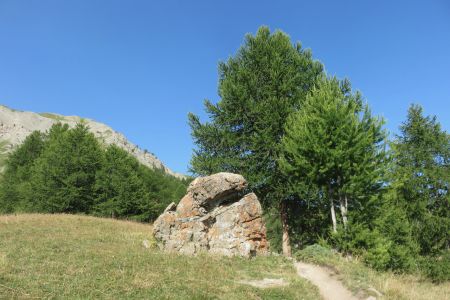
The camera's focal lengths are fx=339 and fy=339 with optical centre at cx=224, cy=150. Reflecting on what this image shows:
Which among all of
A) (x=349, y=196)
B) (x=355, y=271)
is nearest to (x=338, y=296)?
(x=355, y=271)

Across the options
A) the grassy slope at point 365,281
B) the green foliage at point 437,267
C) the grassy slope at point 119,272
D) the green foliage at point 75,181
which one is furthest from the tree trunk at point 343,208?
the green foliage at point 75,181

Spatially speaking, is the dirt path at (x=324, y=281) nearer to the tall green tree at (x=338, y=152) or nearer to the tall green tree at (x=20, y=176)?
the tall green tree at (x=338, y=152)

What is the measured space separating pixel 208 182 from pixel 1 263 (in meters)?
10.8

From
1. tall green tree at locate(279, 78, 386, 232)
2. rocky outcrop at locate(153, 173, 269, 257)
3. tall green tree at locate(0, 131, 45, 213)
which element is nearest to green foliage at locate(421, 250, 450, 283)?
tall green tree at locate(279, 78, 386, 232)

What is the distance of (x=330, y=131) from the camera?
18.7 meters

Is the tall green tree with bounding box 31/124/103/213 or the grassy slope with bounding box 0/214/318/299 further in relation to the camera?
the tall green tree with bounding box 31/124/103/213

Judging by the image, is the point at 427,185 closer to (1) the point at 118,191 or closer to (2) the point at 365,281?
(2) the point at 365,281

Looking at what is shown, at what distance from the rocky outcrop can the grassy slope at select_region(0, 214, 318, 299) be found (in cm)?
131

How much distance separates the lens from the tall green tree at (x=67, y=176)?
3800cm

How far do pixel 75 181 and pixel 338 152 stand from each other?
105 feet

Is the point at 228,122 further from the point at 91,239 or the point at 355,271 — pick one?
the point at 355,271

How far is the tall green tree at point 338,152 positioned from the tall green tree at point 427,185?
8.92m

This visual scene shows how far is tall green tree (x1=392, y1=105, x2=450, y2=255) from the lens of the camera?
25.9 meters

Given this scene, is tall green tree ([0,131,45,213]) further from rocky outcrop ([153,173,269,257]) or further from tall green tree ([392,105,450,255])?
tall green tree ([392,105,450,255])
